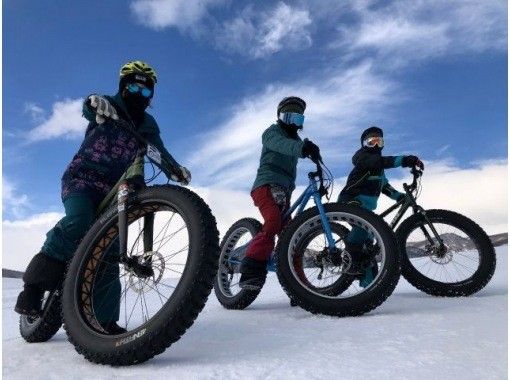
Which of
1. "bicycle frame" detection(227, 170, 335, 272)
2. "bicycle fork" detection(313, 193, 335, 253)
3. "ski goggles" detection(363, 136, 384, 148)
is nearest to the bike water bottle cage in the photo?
"bicycle frame" detection(227, 170, 335, 272)

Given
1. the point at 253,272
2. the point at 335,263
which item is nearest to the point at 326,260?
the point at 335,263

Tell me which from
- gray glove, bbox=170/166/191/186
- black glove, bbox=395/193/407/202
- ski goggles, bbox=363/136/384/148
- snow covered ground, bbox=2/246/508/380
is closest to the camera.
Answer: snow covered ground, bbox=2/246/508/380

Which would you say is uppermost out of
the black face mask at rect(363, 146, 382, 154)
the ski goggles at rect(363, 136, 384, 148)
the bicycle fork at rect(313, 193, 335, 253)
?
the ski goggles at rect(363, 136, 384, 148)

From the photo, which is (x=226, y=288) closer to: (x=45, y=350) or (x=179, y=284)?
(x=45, y=350)

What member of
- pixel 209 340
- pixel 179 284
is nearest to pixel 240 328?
pixel 209 340

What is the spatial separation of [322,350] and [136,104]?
2.18m

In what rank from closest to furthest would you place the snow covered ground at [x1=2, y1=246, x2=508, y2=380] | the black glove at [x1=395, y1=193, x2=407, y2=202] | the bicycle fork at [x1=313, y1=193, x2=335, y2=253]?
the snow covered ground at [x1=2, y1=246, x2=508, y2=380]
the bicycle fork at [x1=313, y1=193, x2=335, y2=253]
the black glove at [x1=395, y1=193, x2=407, y2=202]

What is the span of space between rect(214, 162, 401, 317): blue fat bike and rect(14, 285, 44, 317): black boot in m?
1.71

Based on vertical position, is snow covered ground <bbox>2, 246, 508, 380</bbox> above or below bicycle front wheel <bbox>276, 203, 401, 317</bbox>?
below

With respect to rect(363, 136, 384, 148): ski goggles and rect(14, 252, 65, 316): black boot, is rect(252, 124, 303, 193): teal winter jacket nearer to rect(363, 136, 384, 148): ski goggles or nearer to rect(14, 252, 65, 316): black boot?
rect(363, 136, 384, 148): ski goggles

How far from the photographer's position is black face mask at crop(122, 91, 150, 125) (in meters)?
3.31

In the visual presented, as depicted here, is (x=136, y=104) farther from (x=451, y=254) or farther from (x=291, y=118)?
(x=451, y=254)

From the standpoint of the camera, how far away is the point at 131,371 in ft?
6.52

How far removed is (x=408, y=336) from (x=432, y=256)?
2910 millimetres
